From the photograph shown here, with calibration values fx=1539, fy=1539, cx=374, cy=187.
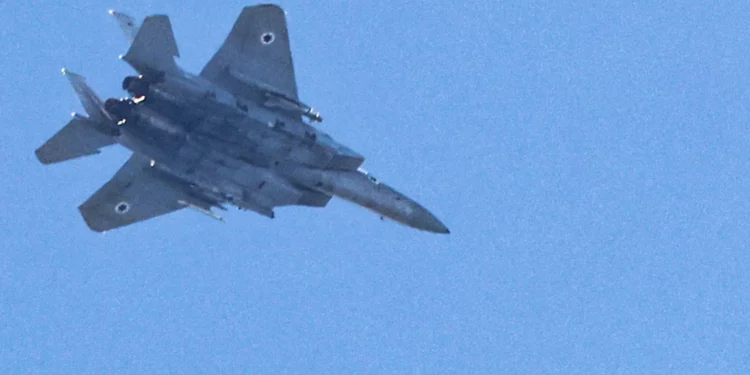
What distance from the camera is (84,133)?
161 feet

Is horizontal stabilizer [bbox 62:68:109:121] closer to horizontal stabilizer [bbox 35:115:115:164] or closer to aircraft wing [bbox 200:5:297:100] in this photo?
horizontal stabilizer [bbox 35:115:115:164]

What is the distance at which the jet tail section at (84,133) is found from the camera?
159 feet

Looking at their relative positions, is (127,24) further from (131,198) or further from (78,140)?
(131,198)

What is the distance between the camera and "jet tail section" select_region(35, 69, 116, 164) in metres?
48.6

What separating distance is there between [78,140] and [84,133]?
32 centimetres

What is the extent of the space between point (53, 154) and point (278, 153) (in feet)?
24.3

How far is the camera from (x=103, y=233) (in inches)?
2138

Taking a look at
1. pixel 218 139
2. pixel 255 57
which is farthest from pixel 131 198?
pixel 255 57

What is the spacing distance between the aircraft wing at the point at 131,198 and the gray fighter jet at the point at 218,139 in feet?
0.12

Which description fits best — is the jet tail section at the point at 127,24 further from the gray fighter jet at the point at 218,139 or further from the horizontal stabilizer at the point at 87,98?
the horizontal stabilizer at the point at 87,98

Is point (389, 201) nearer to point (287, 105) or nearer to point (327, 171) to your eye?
point (327, 171)

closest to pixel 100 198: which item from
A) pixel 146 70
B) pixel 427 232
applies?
pixel 146 70

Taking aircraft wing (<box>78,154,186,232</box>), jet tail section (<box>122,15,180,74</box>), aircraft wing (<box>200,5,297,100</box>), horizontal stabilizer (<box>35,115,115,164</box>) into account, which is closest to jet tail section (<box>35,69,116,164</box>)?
horizontal stabilizer (<box>35,115,115,164</box>)

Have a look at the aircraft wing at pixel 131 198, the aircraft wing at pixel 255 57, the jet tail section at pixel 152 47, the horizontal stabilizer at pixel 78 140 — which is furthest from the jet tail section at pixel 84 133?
the aircraft wing at pixel 131 198
